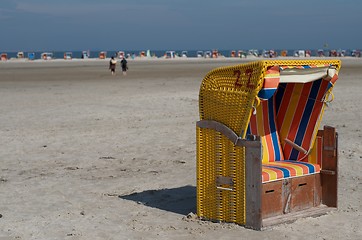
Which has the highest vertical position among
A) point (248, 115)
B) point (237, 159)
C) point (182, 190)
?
point (248, 115)

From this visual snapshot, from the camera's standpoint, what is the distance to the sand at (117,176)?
20.6ft

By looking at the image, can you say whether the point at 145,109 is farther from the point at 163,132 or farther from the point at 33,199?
the point at 33,199

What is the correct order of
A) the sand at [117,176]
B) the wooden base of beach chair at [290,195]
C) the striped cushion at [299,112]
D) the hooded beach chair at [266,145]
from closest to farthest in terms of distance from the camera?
the hooded beach chair at [266,145], the sand at [117,176], the wooden base of beach chair at [290,195], the striped cushion at [299,112]

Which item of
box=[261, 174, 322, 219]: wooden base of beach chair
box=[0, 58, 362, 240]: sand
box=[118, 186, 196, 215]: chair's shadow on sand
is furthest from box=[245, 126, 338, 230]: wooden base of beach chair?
box=[118, 186, 196, 215]: chair's shadow on sand

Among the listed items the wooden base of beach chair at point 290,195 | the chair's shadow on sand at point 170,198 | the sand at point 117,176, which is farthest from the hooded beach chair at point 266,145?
the chair's shadow on sand at point 170,198

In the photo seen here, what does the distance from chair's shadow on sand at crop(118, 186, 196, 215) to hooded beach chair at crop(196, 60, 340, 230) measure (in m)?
0.57

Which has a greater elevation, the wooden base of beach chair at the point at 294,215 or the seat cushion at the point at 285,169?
the seat cushion at the point at 285,169


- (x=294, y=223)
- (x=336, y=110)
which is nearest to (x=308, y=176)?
(x=294, y=223)

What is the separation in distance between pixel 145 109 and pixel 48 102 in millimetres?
3679

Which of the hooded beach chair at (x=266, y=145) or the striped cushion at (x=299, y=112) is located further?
the striped cushion at (x=299, y=112)

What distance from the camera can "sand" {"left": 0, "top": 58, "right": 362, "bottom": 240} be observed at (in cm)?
629

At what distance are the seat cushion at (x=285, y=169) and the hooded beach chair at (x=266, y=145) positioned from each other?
0.01 metres

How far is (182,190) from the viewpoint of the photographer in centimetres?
799

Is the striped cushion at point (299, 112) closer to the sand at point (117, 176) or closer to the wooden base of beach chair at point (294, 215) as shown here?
the wooden base of beach chair at point (294, 215)
